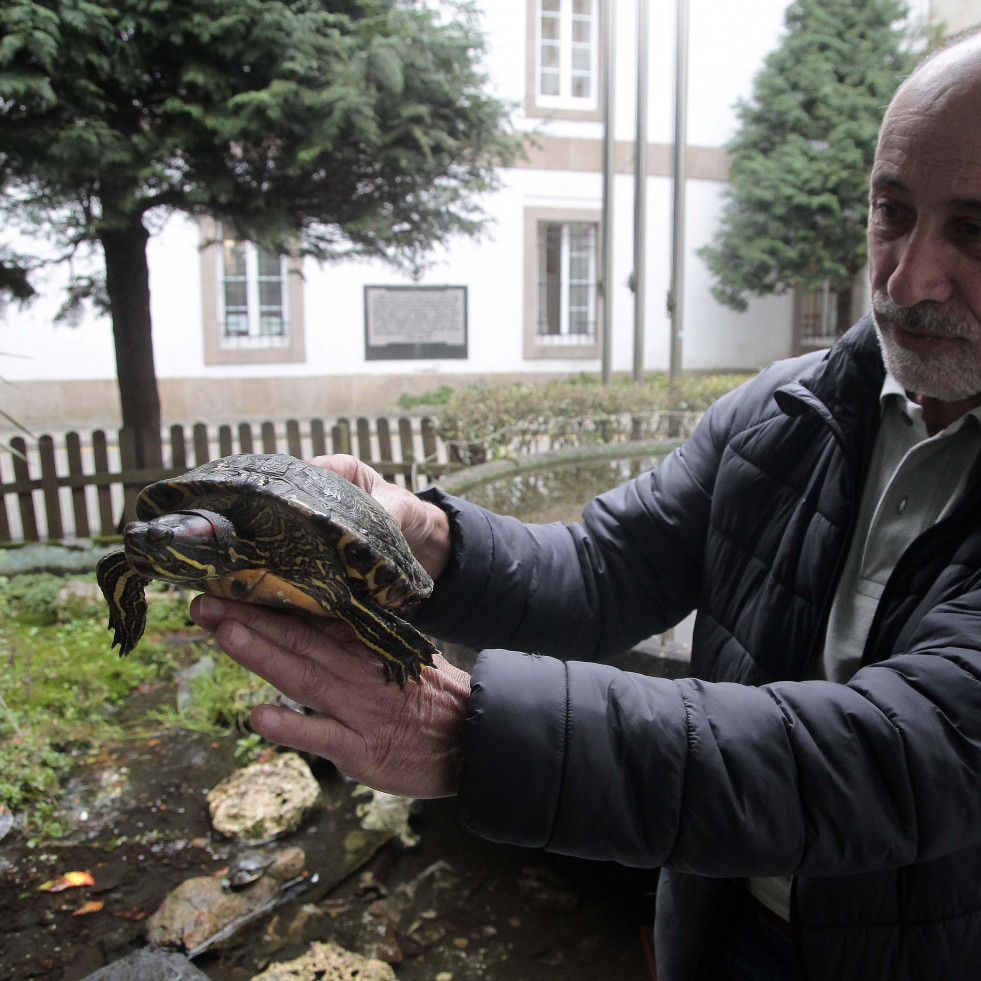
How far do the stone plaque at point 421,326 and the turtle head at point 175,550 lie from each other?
843 cm

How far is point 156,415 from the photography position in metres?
5.16

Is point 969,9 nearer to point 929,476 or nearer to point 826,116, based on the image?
point 826,116

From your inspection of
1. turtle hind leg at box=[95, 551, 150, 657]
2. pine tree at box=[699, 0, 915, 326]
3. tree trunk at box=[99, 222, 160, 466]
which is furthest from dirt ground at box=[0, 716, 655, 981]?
pine tree at box=[699, 0, 915, 326]

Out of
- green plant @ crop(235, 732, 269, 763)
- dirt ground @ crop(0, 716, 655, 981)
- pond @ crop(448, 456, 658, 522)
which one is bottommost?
dirt ground @ crop(0, 716, 655, 981)

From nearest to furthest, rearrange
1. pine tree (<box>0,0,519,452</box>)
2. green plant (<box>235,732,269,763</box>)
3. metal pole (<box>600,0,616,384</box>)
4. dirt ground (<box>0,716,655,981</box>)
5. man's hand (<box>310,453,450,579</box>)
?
1. man's hand (<box>310,453,450,579</box>)
2. dirt ground (<box>0,716,655,981</box>)
3. green plant (<box>235,732,269,763</box>)
4. pine tree (<box>0,0,519,452</box>)
5. metal pole (<box>600,0,616,384</box>)

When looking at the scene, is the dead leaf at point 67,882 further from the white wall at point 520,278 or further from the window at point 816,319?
the window at point 816,319

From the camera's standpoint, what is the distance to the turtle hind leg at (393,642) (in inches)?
Result: 35.1

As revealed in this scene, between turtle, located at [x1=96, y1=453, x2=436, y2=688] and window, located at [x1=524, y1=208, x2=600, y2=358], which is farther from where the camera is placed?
window, located at [x1=524, y1=208, x2=600, y2=358]

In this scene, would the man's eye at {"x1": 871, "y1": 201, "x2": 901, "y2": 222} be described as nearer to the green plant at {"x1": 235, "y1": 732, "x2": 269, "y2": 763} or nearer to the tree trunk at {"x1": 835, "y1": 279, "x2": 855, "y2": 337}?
the green plant at {"x1": 235, "y1": 732, "x2": 269, "y2": 763}

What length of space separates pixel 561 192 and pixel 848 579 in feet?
31.5

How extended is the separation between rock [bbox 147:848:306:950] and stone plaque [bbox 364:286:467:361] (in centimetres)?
744

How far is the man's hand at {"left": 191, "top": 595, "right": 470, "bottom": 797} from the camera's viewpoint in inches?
33.0

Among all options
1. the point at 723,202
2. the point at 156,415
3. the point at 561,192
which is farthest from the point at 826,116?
the point at 156,415

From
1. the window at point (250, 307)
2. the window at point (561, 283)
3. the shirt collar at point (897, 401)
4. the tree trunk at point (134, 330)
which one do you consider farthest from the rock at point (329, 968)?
the window at point (561, 283)
